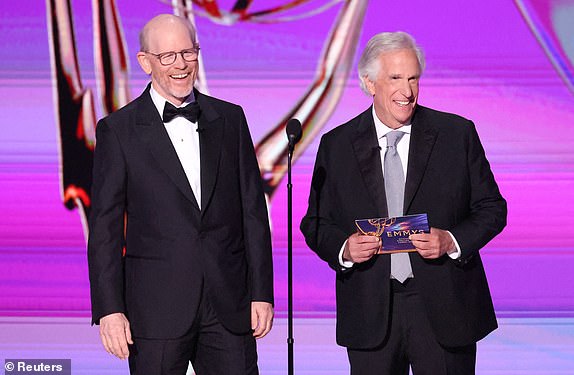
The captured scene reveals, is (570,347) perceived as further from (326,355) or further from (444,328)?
(444,328)

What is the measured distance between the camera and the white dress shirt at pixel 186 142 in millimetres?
3301

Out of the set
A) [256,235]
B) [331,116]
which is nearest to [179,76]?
[256,235]

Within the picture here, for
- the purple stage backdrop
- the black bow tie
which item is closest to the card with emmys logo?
the black bow tie

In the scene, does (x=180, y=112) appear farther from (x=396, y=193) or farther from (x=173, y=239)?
(x=396, y=193)

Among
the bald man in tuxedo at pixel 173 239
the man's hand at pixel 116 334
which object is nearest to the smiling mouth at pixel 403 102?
the bald man in tuxedo at pixel 173 239

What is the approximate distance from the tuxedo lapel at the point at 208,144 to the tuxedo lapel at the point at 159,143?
5 centimetres

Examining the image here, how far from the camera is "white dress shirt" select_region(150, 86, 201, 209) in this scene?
3.30 metres

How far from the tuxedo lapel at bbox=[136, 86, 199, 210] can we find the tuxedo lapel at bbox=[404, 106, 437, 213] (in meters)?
0.69

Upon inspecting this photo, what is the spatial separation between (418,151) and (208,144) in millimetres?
682

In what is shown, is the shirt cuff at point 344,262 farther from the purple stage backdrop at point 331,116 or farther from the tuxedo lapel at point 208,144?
the purple stage backdrop at point 331,116

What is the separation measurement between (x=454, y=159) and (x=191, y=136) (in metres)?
0.86

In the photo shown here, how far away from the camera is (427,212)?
11.2ft

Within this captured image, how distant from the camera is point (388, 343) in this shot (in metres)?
3.39

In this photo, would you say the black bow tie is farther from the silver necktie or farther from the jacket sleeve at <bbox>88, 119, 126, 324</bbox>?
the silver necktie
